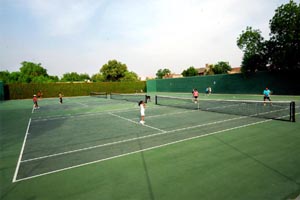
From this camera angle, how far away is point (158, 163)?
5984 millimetres

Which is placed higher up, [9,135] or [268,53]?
[268,53]

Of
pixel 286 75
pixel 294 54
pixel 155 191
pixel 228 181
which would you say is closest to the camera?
pixel 155 191

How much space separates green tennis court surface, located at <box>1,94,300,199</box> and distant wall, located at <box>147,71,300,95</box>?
21485 mm

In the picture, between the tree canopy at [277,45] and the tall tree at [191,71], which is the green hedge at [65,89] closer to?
the tree canopy at [277,45]

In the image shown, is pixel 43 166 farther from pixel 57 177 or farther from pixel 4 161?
pixel 4 161

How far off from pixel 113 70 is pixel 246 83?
46.4 meters

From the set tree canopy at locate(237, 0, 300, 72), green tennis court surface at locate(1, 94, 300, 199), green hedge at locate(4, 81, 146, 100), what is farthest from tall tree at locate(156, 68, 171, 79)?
green tennis court surface at locate(1, 94, 300, 199)

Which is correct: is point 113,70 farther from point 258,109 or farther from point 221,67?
point 258,109

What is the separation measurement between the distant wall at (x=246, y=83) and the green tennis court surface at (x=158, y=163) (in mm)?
21485

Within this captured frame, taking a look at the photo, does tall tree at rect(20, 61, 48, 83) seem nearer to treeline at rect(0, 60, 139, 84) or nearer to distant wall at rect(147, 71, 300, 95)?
treeline at rect(0, 60, 139, 84)

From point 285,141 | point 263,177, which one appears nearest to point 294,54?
point 285,141

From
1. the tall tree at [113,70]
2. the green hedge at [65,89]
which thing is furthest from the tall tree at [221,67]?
the green hedge at [65,89]

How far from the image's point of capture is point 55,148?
25.9 ft

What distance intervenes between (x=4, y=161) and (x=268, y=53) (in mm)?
32304
